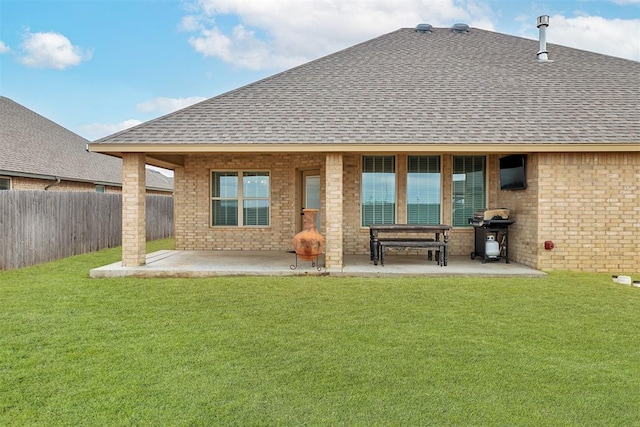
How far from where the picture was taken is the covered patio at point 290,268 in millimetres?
8141

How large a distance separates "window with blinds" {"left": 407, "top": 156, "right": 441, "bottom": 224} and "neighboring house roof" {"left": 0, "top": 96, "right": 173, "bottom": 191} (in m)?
10.6

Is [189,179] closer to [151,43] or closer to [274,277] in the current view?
[274,277]

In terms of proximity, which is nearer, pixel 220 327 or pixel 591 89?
pixel 220 327

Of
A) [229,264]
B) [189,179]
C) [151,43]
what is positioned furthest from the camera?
[151,43]

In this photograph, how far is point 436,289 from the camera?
22.9 feet

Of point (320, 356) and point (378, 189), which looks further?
point (378, 189)

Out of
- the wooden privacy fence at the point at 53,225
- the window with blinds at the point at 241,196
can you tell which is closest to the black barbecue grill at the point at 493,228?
the window with blinds at the point at 241,196

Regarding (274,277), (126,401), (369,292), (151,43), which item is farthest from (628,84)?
(151,43)

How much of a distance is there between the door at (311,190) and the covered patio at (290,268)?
7.26ft

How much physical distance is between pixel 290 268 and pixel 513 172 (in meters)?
5.22

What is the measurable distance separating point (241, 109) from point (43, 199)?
5.51 m

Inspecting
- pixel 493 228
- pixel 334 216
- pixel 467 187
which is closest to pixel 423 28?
pixel 467 187

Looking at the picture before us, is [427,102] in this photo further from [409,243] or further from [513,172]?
[409,243]

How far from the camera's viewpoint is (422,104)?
31.6ft
